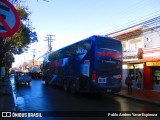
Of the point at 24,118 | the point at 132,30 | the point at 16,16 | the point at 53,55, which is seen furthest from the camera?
the point at 53,55

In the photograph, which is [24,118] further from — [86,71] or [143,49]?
[143,49]

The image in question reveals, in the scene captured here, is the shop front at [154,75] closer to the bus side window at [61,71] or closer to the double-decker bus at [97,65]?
the double-decker bus at [97,65]

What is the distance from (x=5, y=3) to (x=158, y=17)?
63.7 ft

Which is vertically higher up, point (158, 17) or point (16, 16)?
point (158, 17)

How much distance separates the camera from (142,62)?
2659 centimetres

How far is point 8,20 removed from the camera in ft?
14.1

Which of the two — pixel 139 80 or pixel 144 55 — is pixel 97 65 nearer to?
pixel 139 80

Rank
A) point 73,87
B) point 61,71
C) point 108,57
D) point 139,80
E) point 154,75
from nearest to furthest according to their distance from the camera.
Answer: point 108,57, point 73,87, point 154,75, point 61,71, point 139,80

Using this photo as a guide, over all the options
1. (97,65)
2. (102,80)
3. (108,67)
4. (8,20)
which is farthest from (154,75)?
(8,20)

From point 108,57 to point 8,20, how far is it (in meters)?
14.8

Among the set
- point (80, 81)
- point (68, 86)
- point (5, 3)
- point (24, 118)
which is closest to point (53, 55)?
point (68, 86)

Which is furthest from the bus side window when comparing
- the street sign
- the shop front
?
the street sign

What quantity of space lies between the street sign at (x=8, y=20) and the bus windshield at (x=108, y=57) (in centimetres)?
1416

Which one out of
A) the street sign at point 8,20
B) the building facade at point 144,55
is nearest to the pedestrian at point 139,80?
the building facade at point 144,55
